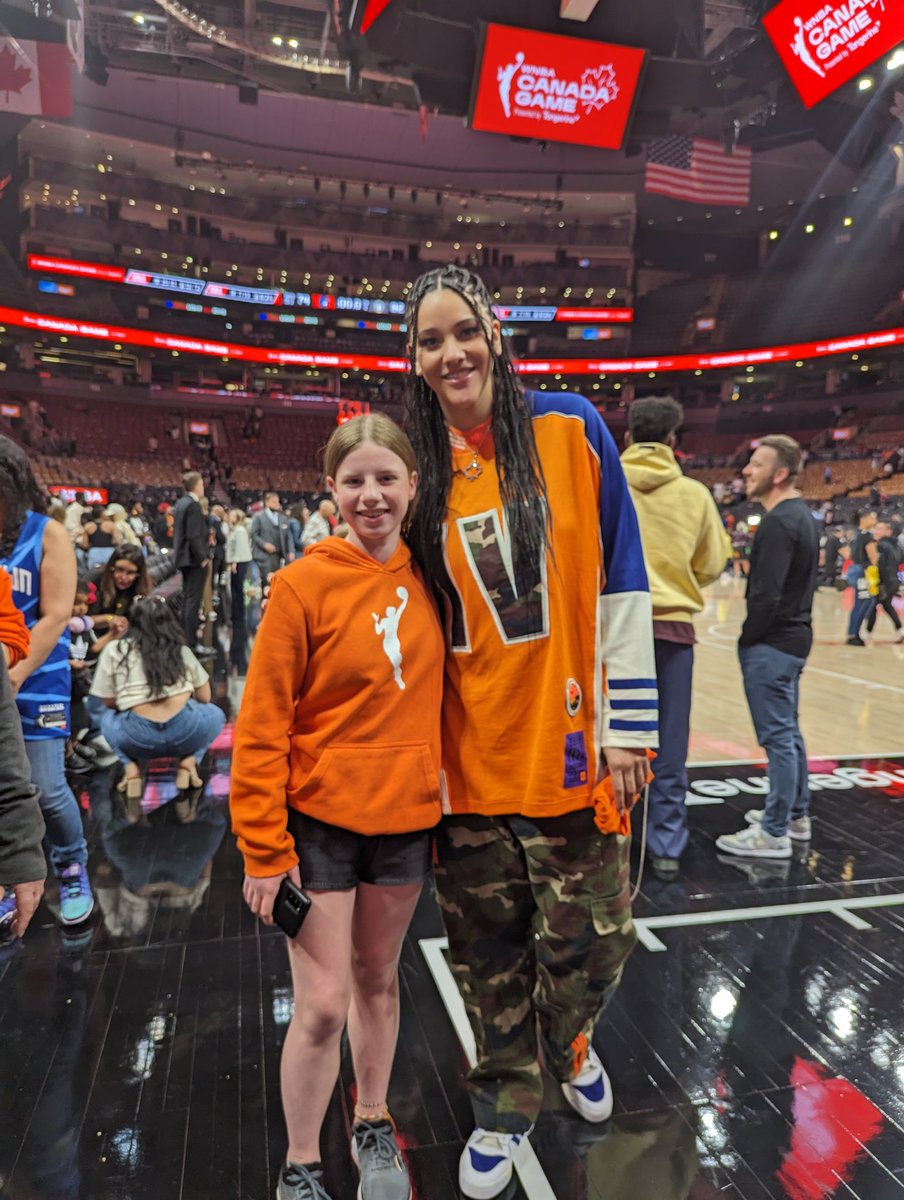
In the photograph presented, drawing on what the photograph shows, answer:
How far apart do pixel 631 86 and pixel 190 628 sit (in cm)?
878

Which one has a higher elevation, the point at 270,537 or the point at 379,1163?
the point at 270,537

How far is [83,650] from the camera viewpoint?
18.8 feet

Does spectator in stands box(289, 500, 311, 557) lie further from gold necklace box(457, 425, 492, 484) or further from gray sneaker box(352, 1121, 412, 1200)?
gray sneaker box(352, 1121, 412, 1200)

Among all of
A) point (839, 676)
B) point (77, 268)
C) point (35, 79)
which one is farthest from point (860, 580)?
point (77, 268)

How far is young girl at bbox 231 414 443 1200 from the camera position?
1.42 m

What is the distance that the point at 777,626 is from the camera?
10.7 ft

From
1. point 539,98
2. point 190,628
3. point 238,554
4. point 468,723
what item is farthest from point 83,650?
point 539,98

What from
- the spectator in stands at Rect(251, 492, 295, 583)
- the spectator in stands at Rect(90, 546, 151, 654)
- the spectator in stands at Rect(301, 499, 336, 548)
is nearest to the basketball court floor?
the spectator in stands at Rect(90, 546, 151, 654)

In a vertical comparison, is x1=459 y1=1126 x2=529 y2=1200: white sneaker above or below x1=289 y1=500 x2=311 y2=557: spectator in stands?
below

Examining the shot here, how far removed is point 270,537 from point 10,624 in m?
8.94

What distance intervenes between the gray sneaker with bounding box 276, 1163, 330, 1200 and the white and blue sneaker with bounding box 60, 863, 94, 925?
5.24 feet

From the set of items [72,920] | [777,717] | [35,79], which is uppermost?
[35,79]

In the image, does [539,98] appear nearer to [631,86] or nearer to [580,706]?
[631,86]

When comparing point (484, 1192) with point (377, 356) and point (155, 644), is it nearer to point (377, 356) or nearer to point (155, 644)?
point (155, 644)
